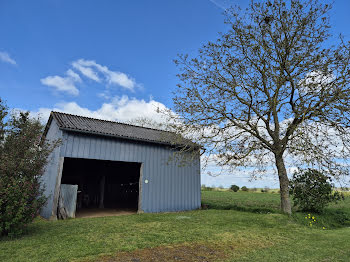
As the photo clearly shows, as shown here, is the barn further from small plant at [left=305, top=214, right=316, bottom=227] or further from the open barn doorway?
small plant at [left=305, top=214, right=316, bottom=227]

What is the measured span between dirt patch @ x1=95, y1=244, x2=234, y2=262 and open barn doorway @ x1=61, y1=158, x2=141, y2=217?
36.6 feet

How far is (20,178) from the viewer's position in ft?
19.8

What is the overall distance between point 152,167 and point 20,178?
670 centimetres

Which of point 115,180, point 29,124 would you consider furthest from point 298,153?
point 115,180

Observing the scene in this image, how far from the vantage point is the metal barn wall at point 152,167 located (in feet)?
33.1

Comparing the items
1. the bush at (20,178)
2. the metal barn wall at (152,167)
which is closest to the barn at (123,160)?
the metal barn wall at (152,167)

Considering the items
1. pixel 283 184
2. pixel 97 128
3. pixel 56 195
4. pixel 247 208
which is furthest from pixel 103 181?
pixel 283 184

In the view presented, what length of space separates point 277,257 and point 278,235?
2.42 metres

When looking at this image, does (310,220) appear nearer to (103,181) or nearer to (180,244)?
(180,244)

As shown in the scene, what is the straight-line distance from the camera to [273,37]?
31.7 feet

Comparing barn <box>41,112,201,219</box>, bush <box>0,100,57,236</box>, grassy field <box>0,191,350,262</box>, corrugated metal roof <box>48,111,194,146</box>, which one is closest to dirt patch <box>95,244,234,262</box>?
grassy field <box>0,191,350,262</box>

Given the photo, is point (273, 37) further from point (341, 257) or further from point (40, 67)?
point (40, 67)

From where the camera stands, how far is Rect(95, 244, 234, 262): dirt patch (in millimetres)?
4227

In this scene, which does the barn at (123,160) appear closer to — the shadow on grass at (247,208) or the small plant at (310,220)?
the shadow on grass at (247,208)
